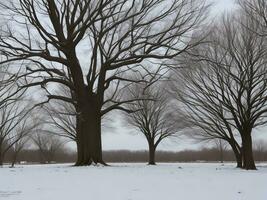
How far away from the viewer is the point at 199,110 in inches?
1277

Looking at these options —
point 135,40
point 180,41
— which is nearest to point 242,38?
Answer: point 180,41

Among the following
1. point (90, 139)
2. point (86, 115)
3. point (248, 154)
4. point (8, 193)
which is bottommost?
point (8, 193)

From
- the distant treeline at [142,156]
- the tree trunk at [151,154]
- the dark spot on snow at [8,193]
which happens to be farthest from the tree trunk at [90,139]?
the distant treeline at [142,156]

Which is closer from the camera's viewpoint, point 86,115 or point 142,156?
point 86,115

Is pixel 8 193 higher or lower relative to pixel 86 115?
lower

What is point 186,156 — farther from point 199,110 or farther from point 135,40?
point 135,40

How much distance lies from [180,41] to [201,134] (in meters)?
18.7

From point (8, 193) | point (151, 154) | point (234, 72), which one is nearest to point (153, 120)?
point (151, 154)

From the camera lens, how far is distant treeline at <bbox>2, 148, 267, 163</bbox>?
3183 inches

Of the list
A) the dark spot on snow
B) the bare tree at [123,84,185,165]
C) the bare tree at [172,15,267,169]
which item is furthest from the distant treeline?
the dark spot on snow

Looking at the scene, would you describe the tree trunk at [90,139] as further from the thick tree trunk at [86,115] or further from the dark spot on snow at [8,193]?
the dark spot on snow at [8,193]

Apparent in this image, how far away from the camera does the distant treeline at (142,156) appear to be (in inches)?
3183

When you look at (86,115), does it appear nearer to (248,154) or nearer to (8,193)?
(248,154)

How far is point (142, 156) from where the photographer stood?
87250mm
